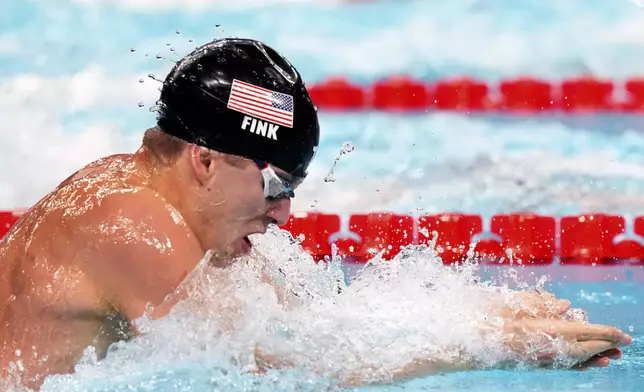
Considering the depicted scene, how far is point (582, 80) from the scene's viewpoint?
19.5 feet

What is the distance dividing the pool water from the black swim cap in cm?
278

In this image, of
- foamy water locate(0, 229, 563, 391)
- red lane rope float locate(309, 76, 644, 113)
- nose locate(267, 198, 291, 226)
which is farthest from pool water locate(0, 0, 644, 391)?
nose locate(267, 198, 291, 226)

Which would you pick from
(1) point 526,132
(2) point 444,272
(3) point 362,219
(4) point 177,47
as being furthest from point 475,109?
(2) point 444,272

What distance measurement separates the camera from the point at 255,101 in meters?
1.91

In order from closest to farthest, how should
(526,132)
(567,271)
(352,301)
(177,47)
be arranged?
(352,301)
(567,271)
(526,132)
(177,47)

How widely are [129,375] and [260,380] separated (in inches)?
10.4

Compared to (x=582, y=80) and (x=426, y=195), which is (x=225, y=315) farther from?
(x=582, y=80)

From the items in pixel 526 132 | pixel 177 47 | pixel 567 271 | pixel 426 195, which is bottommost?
pixel 567 271

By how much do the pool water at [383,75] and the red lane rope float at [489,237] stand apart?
0.13m

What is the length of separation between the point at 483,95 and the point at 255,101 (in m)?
4.36

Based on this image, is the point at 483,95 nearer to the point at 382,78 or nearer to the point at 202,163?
the point at 382,78

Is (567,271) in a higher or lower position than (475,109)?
lower

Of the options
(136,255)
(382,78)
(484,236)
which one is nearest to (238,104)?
(136,255)

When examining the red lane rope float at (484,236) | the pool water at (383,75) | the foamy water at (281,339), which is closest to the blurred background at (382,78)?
the pool water at (383,75)
